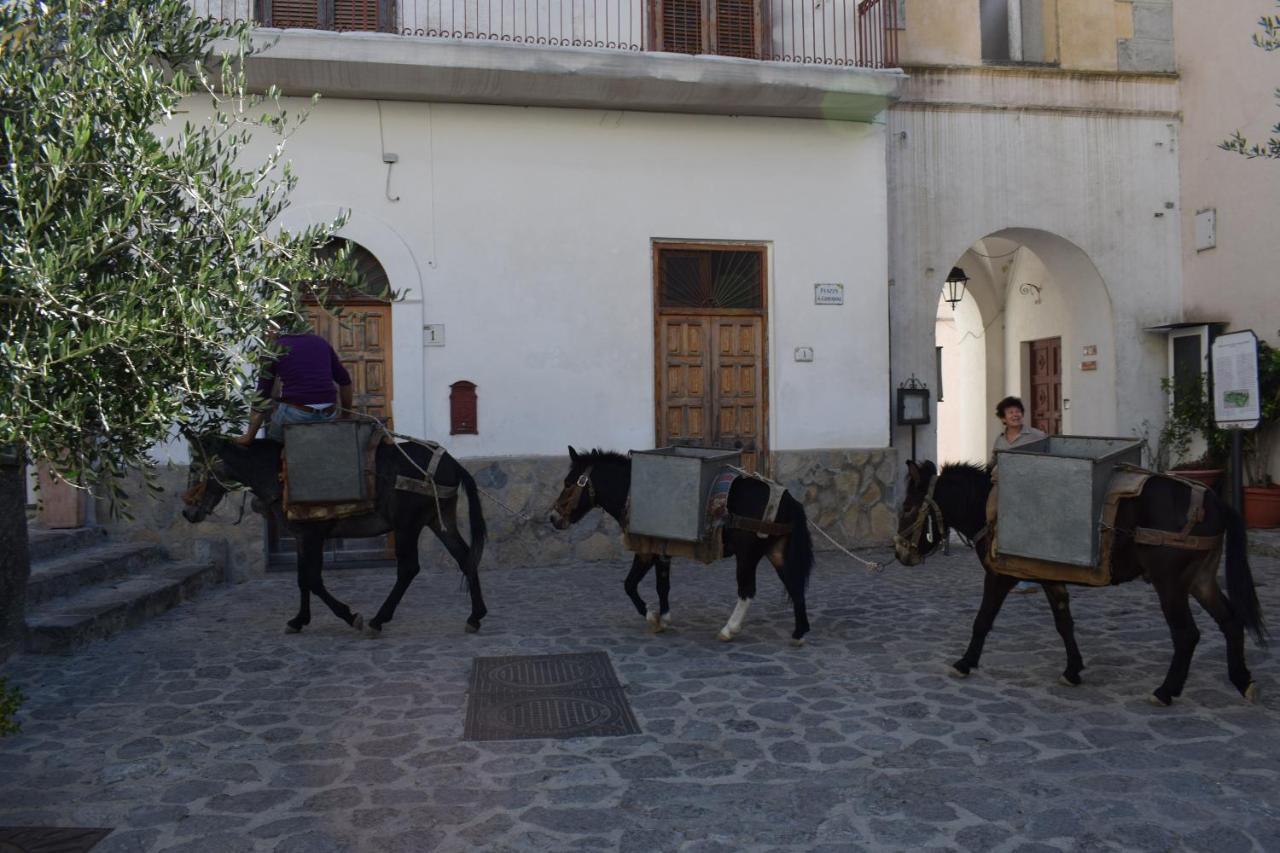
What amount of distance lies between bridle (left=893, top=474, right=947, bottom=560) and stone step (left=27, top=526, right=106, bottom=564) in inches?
258

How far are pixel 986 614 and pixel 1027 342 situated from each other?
10545 mm

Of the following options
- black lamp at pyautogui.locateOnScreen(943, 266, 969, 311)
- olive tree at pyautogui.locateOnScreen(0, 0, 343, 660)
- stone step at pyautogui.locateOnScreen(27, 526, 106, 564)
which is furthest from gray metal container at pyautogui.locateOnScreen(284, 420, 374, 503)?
black lamp at pyautogui.locateOnScreen(943, 266, 969, 311)

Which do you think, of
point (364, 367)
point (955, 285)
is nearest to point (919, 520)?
point (364, 367)

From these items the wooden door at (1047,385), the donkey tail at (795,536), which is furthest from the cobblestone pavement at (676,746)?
the wooden door at (1047,385)

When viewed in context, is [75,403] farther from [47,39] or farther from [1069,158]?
[1069,158]

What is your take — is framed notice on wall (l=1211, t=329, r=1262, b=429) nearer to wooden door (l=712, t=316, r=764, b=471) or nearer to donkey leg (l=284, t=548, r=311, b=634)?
wooden door (l=712, t=316, r=764, b=471)

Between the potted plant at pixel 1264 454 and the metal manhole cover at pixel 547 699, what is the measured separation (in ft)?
26.7

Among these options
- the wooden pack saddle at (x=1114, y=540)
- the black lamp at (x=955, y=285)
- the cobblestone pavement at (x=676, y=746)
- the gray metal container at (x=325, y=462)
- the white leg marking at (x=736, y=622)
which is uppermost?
the black lamp at (x=955, y=285)

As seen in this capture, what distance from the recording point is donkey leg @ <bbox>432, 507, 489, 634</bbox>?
718 centimetres

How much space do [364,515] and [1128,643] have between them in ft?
17.2

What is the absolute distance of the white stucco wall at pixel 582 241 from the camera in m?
9.91

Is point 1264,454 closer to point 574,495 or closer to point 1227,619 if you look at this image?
point 1227,619

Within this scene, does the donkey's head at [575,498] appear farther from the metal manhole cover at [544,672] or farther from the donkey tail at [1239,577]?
the donkey tail at [1239,577]

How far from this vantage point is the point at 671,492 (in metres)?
6.49
